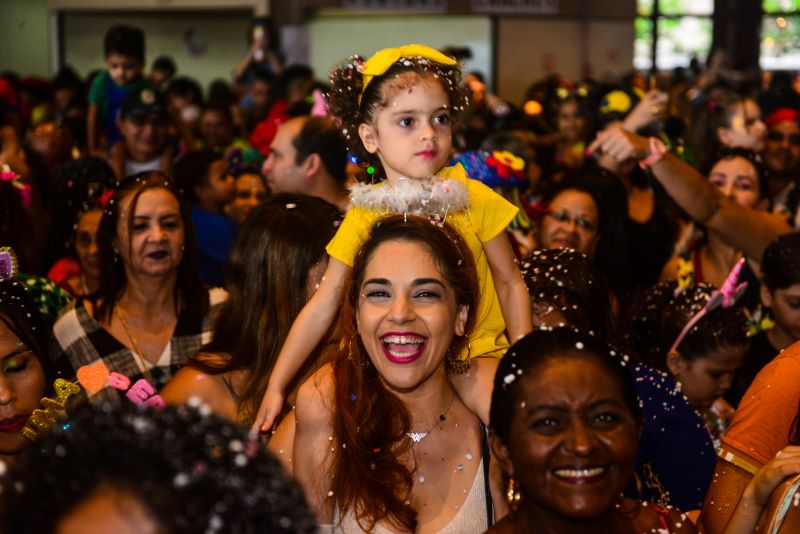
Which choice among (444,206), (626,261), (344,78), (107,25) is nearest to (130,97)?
(626,261)

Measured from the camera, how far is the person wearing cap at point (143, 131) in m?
6.84

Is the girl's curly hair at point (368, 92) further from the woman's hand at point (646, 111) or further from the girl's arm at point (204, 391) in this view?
the woman's hand at point (646, 111)

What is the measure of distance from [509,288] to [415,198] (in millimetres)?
363

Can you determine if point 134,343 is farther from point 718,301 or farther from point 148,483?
point 148,483

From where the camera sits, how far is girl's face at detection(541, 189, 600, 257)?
4754mm

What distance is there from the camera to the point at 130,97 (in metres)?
6.89

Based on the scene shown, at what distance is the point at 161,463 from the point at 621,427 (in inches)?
42.7

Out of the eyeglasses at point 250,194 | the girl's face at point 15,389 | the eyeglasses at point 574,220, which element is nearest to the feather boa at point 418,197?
the girl's face at point 15,389

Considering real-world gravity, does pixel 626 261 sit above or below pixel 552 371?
below

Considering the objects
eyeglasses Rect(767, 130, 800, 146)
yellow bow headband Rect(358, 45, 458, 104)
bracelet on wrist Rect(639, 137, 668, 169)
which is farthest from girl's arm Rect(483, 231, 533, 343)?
eyeglasses Rect(767, 130, 800, 146)

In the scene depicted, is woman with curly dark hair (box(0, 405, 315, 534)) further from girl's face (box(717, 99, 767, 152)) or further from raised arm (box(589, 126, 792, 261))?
girl's face (box(717, 99, 767, 152))

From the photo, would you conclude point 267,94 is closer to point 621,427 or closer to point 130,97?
point 130,97

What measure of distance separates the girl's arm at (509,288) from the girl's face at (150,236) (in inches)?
55.5

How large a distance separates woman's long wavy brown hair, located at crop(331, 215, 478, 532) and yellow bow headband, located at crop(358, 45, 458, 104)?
0.62 m
